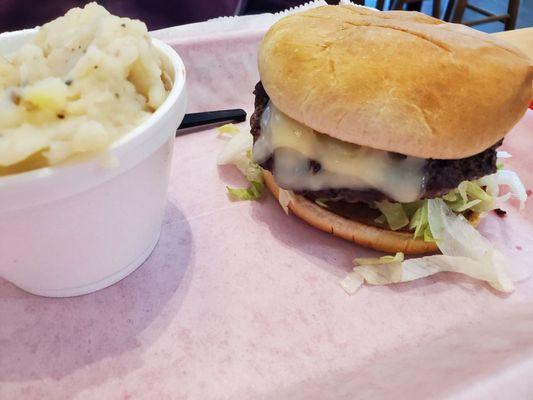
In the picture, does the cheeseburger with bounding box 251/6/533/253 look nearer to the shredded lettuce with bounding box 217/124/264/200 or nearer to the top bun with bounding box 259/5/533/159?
the top bun with bounding box 259/5/533/159

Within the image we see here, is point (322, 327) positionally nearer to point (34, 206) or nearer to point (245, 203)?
point (245, 203)

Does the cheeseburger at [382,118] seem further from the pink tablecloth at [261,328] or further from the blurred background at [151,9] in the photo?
the blurred background at [151,9]

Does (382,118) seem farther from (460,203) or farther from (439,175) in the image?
(460,203)

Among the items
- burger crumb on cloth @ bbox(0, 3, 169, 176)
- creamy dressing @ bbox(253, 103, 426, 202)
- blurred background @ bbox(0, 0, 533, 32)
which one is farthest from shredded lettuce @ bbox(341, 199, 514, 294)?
blurred background @ bbox(0, 0, 533, 32)

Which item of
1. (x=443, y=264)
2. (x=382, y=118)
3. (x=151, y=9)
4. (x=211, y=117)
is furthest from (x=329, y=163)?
(x=151, y=9)

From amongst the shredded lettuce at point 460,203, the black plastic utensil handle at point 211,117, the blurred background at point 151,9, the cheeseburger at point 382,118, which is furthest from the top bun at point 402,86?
the blurred background at point 151,9
